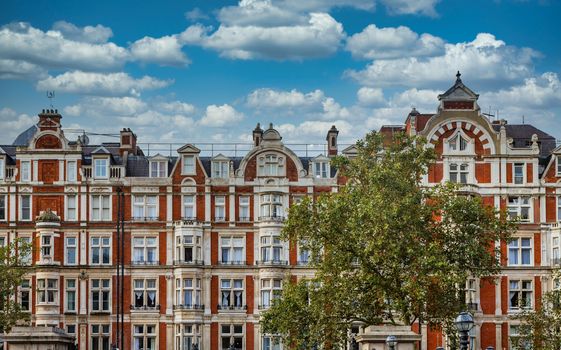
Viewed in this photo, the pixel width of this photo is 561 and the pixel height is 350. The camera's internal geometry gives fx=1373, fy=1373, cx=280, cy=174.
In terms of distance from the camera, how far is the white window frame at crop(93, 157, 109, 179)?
9450cm

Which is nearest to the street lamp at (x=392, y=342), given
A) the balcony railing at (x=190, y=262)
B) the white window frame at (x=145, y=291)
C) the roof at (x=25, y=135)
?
the balcony railing at (x=190, y=262)

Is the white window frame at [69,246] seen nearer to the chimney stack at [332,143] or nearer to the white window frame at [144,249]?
the white window frame at [144,249]

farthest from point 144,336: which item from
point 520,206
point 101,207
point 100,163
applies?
point 520,206

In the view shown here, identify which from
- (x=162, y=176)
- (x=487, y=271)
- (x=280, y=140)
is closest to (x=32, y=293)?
(x=162, y=176)

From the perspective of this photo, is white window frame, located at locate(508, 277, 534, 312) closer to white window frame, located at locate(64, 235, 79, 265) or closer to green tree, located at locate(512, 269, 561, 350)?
green tree, located at locate(512, 269, 561, 350)

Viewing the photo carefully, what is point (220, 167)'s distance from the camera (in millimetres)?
95000

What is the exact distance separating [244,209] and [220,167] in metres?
3.37

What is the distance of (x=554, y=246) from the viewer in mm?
93625

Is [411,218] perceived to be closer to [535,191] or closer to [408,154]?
[408,154]

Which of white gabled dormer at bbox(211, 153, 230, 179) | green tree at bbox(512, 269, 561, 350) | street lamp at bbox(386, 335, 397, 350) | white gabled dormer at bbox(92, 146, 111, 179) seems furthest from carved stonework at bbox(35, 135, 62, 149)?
street lamp at bbox(386, 335, 397, 350)

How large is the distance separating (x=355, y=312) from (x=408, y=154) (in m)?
10.9

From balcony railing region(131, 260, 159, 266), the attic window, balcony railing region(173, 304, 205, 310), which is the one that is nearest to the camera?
balcony railing region(173, 304, 205, 310)

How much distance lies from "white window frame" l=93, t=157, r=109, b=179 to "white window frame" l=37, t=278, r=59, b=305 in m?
7.71

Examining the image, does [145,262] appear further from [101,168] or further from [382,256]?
[382,256]
